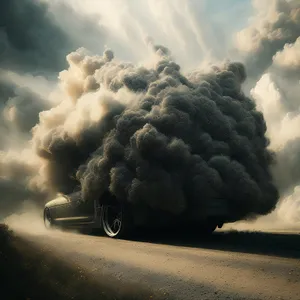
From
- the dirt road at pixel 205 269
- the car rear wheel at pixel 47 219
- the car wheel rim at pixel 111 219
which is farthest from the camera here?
the car rear wheel at pixel 47 219

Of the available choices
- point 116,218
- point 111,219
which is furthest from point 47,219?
point 116,218

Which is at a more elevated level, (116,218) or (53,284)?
(116,218)

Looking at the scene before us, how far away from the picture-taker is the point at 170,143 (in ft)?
40.7

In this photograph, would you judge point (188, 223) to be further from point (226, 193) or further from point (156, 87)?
point (156, 87)

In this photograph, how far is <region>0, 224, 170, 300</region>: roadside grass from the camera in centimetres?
448

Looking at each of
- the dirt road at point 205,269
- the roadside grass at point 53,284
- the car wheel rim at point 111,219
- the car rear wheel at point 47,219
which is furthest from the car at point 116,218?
the roadside grass at point 53,284

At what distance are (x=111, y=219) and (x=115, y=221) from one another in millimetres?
446

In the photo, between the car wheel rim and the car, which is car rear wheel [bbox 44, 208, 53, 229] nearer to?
→ the car

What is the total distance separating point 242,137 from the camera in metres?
14.1

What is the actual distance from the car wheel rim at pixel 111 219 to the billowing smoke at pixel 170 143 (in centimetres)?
60

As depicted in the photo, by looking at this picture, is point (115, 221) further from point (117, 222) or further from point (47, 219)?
point (47, 219)

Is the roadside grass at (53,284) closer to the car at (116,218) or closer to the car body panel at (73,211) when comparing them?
the car at (116,218)

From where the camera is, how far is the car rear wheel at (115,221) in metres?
11.8

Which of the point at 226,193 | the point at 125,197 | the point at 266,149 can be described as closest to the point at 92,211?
the point at 125,197
